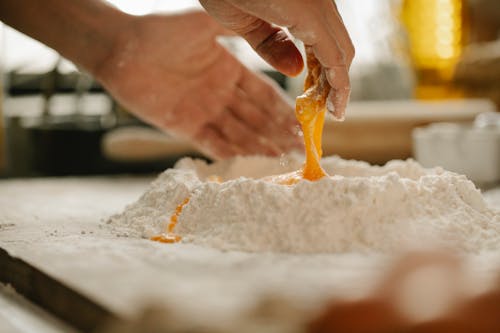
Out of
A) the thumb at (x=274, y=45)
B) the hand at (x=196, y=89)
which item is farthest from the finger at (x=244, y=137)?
the thumb at (x=274, y=45)

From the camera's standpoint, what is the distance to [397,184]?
83 centimetres

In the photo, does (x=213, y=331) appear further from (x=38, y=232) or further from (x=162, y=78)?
(x=162, y=78)

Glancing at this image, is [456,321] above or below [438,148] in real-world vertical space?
below

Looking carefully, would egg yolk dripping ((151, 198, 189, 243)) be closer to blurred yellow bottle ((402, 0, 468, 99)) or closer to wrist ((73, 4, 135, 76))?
wrist ((73, 4, 135, 76))

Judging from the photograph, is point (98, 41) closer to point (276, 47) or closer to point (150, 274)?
point (276, 47)

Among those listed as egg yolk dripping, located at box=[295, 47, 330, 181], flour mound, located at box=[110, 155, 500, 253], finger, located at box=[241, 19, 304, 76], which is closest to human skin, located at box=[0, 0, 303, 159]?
finger, located at box=[241, 19, 304, 76]

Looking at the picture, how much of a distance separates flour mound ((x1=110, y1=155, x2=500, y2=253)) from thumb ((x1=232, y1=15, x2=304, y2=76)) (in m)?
0.33

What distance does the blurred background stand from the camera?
179cm

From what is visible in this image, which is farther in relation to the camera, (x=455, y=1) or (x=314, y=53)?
(x=455, y=1)

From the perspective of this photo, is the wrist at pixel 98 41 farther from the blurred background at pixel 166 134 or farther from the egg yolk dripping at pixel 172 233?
the egg yolk dripping at pixel 172 233

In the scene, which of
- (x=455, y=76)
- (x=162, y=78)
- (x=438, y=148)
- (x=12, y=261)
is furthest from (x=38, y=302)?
(x=455, y=76)

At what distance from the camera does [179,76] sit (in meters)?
1.44

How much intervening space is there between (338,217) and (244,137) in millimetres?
609

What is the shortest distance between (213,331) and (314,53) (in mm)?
529
